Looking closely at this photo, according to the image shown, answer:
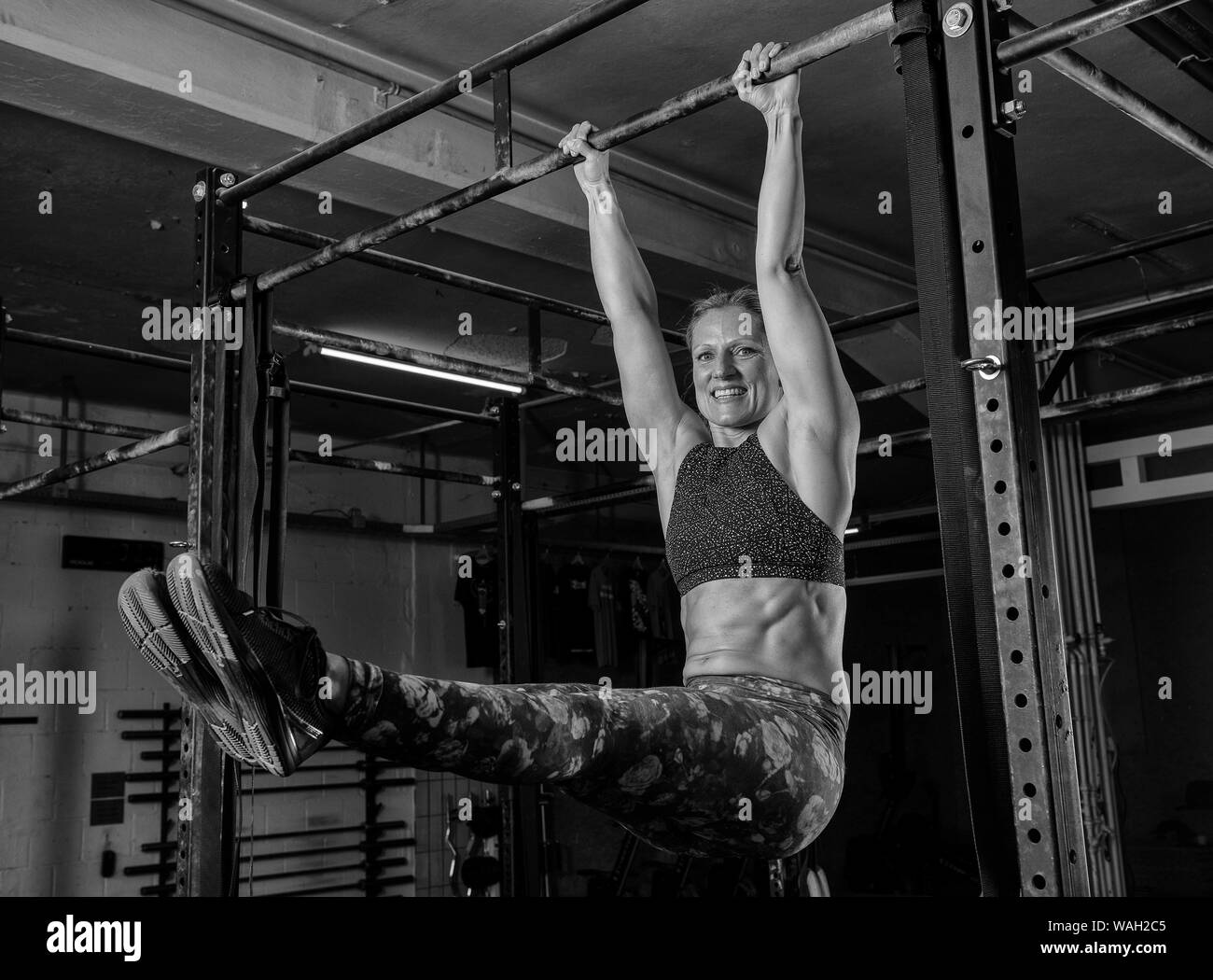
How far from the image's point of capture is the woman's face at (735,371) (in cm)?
289

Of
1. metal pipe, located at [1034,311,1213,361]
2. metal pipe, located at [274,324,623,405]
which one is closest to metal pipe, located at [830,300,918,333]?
metal pipe, located at [1034,311,1213,361]

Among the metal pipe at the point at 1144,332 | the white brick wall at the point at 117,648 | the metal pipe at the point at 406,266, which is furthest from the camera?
the white brick wall at the point at 117,648

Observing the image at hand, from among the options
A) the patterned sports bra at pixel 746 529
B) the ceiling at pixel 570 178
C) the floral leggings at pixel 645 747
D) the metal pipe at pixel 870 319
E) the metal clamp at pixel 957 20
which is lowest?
the floral leggings at pixel 645 747

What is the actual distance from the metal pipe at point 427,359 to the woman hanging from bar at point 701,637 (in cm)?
129

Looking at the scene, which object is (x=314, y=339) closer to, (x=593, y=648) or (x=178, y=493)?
(x=178, y=493)

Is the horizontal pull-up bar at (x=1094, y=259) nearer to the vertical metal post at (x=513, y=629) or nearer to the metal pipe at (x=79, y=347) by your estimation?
the vertical metal post at (x=513, y=629)

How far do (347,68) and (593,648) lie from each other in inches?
245

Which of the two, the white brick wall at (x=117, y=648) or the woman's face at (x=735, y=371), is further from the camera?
the white brick wall at (x=117, y=648)

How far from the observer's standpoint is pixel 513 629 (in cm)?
477

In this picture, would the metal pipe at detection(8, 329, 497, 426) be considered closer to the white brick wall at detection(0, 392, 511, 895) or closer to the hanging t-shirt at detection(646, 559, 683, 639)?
the white brick wall at detection(0, 392, 511, 895)

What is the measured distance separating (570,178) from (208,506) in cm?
252

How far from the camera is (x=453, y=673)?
9.96m

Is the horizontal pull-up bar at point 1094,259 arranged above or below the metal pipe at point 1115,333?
above

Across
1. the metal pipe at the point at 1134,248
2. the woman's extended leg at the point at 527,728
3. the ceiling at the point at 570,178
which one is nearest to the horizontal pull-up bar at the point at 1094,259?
the metal pipe at the point at 1134,248
